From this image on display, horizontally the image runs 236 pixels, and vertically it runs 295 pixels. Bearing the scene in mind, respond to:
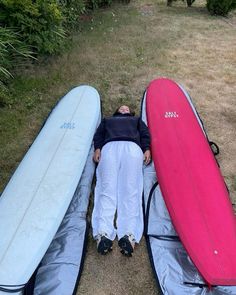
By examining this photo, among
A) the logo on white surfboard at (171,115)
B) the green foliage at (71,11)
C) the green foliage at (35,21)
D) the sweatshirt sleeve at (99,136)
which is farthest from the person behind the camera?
the green foliage at (71,11)

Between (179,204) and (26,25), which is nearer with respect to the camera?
(179,204)

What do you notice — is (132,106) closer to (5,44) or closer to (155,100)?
(155,100)

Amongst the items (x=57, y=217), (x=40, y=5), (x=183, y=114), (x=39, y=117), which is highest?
(x=40, y=5)

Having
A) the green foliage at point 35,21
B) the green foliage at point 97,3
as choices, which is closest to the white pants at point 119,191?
the green foliage at point 35,21

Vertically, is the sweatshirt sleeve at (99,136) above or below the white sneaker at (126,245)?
above

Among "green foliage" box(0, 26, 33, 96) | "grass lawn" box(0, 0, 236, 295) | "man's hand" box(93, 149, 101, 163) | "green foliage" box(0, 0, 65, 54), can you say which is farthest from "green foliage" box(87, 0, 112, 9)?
"man's hand" box(93, 149, 101, 163)

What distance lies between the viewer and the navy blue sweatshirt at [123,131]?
4148 mm

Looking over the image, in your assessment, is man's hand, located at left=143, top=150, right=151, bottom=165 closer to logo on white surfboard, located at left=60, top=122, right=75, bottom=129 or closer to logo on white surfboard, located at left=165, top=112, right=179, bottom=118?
logo on white surfboard, located at left=165, top=112, right=179, bottom=118

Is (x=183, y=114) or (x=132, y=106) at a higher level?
(x=183, y=114)

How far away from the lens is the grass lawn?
3264mm

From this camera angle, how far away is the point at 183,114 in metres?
4.54

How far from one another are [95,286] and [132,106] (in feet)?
9.30

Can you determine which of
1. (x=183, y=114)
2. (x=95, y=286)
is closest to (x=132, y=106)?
(x=183, y=114)

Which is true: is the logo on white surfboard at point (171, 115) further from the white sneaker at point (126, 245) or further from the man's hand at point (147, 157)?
the white sneaker at point (126, 245)
